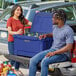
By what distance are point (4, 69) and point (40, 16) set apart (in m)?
1.57

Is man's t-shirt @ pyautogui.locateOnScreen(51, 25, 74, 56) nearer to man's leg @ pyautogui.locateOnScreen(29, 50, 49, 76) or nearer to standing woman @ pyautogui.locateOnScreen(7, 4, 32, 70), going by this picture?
man's leg @ pyautogui.locateOnScreen(29, 50, 49, 76)

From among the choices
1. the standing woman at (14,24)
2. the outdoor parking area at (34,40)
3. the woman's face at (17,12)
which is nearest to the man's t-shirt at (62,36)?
the outdoor parking area at (34,40)

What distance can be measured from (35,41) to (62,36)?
23.4 inches

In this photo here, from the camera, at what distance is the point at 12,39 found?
22.8ft

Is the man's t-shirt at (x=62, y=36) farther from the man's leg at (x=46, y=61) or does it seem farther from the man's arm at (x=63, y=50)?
the man's leg at (x=46, y=61)

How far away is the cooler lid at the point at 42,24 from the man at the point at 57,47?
888 mm

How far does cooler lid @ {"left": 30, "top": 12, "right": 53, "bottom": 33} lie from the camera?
22.9ft

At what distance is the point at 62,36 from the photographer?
232 inches

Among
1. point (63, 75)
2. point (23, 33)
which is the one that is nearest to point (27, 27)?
point (23, 33)

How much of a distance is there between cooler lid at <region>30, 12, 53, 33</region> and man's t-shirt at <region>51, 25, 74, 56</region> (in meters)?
0.90

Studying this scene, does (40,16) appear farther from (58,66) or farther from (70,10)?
(70,10)

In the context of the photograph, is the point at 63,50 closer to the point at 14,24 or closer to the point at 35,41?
the point at 35,41

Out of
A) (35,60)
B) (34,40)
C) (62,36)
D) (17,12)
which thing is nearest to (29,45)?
(34,40)

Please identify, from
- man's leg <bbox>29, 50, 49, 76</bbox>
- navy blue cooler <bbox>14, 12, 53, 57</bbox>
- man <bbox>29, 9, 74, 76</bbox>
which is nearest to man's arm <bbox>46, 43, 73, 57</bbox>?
man <bbox>29, 9, 74, 76</bbox>
